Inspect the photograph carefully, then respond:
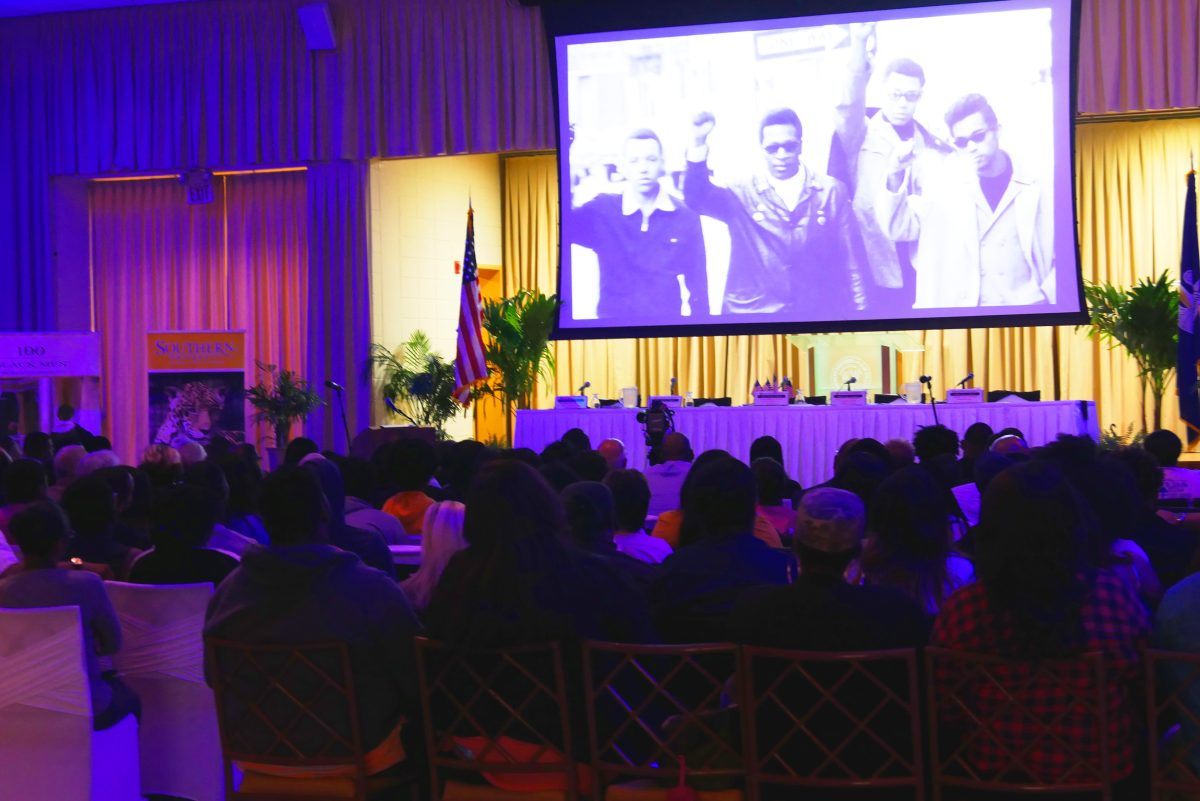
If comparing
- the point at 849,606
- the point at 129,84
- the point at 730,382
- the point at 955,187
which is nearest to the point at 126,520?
the point at 849,606

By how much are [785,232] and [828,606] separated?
8025 mm

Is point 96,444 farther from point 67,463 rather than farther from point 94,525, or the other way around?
point 94,525

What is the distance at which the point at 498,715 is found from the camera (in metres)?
2.66

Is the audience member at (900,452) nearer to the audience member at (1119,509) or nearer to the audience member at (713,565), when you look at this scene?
the audience member at (1119,509)

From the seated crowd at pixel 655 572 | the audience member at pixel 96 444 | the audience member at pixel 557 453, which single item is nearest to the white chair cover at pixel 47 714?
the seated crowd at pixel 655 572

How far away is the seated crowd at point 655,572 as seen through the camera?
2396mm

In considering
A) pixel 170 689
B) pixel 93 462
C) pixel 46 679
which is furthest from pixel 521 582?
pixel 93 462

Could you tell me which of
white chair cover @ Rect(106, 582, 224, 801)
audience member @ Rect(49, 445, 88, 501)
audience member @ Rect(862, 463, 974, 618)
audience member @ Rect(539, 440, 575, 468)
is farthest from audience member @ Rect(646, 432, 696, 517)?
audience member @ Rect(862, 463, 974, 618)

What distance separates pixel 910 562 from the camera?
295cm

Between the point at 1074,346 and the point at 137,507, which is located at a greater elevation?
the point at 1074,346

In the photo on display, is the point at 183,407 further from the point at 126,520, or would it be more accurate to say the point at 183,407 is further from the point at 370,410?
the point at 126,520

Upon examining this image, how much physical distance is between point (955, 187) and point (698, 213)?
2.05 metres

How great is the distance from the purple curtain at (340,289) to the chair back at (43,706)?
851 centimetres

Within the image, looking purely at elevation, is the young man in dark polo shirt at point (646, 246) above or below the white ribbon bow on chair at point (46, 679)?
above
